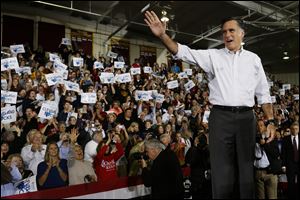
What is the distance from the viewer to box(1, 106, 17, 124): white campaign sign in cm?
572

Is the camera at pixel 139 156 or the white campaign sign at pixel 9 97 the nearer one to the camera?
the camera at pixel 139 156

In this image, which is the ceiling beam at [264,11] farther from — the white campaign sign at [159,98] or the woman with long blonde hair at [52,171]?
the woman with long blonde hair at [52,171]

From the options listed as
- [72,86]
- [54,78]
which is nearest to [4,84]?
[54,78]

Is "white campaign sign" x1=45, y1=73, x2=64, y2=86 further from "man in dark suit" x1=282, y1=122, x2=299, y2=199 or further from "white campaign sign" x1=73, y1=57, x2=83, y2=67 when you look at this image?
"man in dark suit" x1=282, y1=122, x2=299, y2=199

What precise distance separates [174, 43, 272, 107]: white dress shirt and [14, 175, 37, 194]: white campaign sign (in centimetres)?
284

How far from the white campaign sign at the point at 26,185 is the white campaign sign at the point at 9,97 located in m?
2.18

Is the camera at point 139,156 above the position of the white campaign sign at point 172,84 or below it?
below

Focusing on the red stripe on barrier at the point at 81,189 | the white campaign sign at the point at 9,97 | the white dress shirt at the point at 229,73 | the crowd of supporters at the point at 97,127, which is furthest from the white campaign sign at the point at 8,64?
the white dress shirt at the point at 229,73

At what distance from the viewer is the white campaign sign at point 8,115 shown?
572cm

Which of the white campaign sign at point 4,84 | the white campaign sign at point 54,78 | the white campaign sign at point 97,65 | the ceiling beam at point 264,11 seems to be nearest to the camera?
the white campaign sign at point 4,84

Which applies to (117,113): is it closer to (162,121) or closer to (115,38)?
(162,121)

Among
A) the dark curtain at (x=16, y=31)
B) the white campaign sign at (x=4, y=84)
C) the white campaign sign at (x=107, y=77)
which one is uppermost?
the dark curtain at (x=16, y=31)

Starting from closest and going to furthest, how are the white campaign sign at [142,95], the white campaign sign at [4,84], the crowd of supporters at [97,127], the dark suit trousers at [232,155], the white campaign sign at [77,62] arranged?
1. the dark suit trousers at [232,155]
2. the crowd of supporters at [97,127]
3. the white campaign sign at [4,84]
4. the white campaign sign at [142,95]
5. the white campaign sign at [77,62]

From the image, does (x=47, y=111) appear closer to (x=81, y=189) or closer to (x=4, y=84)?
(x=4, y=84)
